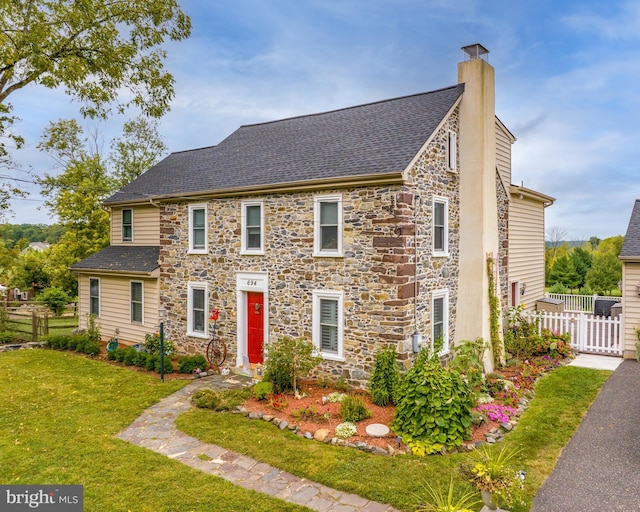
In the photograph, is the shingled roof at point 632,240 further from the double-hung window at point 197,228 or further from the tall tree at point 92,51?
the tall tree at point 92,51

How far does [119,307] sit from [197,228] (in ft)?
18.3

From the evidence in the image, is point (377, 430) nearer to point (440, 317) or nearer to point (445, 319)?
point (440, 317)

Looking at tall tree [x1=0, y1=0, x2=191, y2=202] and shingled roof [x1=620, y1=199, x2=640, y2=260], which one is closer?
tall tree [x1=0, y1=0, x2=191, y2=202]

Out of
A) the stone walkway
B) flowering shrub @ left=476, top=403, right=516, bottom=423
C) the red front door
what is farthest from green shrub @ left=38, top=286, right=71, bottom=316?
flowering shrub @ left=476, top=403, right=516, bottom=423

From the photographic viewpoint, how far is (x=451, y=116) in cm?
1141

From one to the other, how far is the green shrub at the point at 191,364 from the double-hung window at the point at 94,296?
7.05 metres

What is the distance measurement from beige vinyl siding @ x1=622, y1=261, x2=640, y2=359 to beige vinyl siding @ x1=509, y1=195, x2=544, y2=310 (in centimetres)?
348

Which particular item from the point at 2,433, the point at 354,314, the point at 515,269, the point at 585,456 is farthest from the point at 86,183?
the point at 585,456

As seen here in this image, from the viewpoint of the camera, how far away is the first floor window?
10172mm

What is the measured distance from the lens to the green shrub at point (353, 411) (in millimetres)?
8195

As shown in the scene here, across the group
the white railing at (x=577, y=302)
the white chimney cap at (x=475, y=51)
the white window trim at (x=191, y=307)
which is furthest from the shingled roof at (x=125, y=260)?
the white railing at (x=577, y=302)

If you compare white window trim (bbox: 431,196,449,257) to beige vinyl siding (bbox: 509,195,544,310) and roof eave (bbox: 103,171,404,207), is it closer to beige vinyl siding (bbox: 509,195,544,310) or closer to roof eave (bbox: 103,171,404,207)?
roof eave (bbox: 103,171,404,207)

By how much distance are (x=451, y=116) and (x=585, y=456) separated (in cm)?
877

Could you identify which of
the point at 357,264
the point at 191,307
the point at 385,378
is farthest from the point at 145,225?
the point at 385,378
